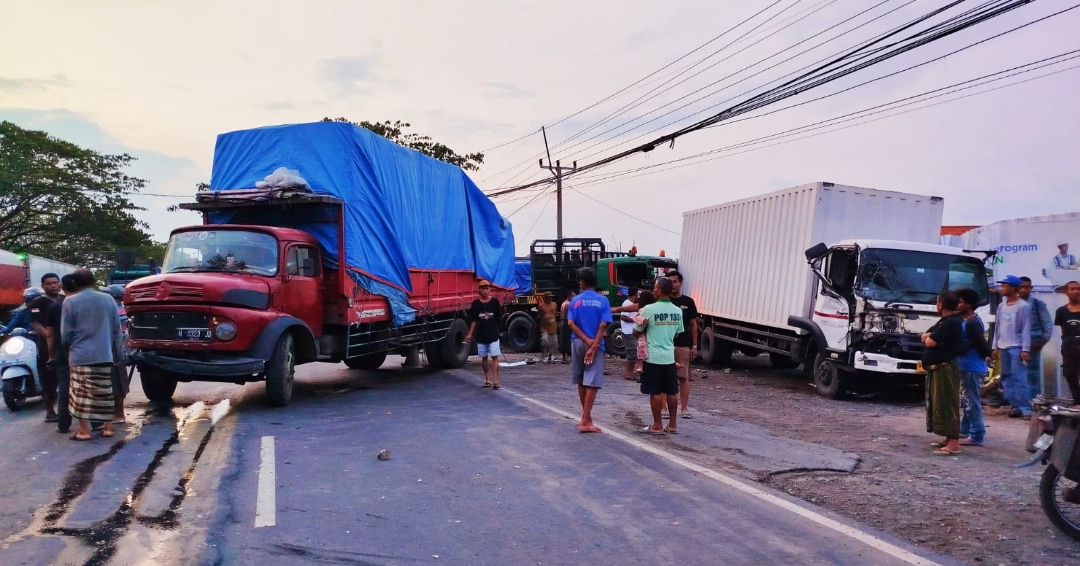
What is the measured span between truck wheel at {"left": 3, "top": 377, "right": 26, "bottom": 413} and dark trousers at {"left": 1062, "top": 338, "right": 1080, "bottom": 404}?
42.5ft

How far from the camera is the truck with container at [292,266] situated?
29.5 feet

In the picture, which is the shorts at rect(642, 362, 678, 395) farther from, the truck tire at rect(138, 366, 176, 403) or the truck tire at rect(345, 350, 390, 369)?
the truck tire at rect(345, 350, 390, 369)

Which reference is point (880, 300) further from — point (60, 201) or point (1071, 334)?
point (60, 201)

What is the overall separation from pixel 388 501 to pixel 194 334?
4.67 m

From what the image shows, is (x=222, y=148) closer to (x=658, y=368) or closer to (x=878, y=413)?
(x=658, y=368)

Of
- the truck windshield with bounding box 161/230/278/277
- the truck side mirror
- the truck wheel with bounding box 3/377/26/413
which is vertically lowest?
the truck wheel with bounding box 3/377/26/413

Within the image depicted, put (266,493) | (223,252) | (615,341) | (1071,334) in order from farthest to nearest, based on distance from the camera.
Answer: (615,341) < (223,252) < (1071,334) < (266,493)

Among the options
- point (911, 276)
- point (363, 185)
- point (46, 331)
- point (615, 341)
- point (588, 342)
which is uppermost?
point (363, 185)

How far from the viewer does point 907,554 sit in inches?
177

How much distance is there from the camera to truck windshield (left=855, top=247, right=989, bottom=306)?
11180 mm

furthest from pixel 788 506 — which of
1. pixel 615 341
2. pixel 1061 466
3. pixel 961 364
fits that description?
pixel 615 341

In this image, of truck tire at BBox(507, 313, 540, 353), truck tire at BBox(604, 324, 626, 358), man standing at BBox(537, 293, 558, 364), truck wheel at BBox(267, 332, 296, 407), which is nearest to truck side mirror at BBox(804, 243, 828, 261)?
man standing at BBox(537, 293, 558, 364)

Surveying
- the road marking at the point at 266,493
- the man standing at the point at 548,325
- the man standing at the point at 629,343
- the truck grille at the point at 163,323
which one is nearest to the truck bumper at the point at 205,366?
the truck grille at the point at 163,323

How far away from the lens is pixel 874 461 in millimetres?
7156
